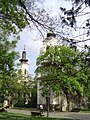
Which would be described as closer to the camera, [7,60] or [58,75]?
[7,60]

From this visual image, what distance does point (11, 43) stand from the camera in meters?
38.6

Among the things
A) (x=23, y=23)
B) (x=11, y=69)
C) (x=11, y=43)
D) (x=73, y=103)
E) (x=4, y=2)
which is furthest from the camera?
(x=73, y=103)

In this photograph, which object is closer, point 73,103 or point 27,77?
point 73,103

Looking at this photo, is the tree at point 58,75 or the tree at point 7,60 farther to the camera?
the tree at point 58,75

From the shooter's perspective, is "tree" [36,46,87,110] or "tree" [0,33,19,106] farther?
"tree" [36,46,87,110]

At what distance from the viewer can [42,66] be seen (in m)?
59.2

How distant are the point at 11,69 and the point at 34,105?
32435 mm

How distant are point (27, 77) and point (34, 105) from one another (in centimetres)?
1167

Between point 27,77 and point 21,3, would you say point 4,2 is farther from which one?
Answer: point 27,77

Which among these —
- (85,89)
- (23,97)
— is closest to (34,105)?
(23,97)

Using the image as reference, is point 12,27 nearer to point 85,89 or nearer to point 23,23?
point 23,23

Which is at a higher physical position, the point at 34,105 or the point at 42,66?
the point at 42,66

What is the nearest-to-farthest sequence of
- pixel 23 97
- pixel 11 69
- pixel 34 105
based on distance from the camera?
1. pixel 11 69
2. pixel 34 105
3. pixel 23 97

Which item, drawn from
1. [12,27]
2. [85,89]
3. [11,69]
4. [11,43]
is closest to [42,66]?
[85,89]
